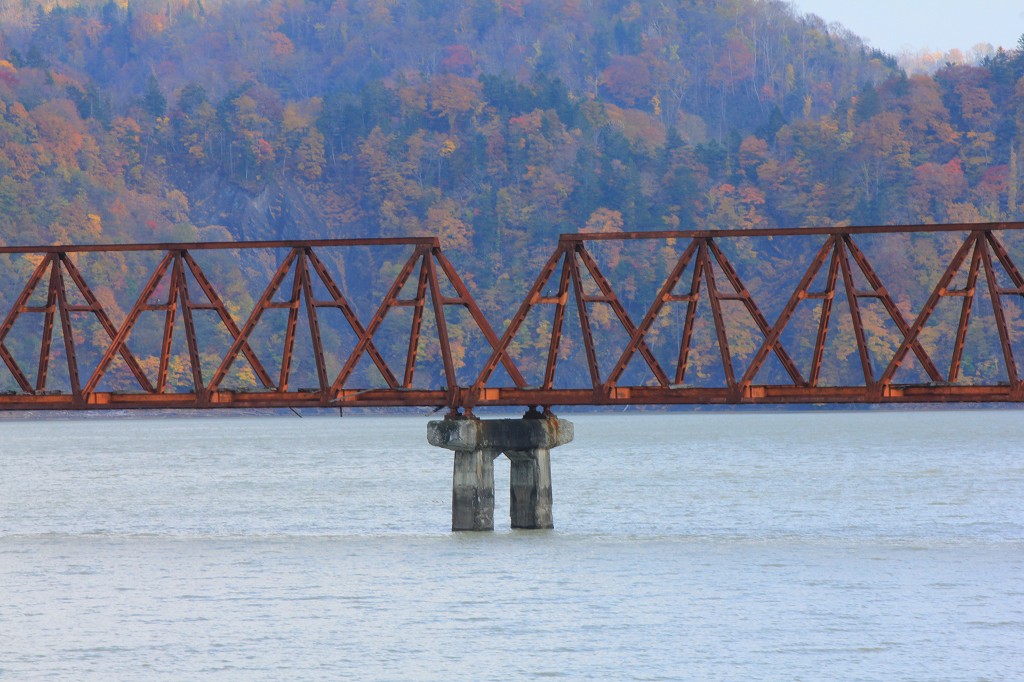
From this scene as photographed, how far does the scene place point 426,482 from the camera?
86.5 metres

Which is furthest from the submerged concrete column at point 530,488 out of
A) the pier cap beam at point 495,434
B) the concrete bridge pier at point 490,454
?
the pier cap beam at point 495,434

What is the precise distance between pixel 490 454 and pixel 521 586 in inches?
248

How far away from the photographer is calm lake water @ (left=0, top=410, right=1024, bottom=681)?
30.2 meters

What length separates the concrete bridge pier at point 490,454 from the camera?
43562 mm

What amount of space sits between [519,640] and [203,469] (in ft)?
253

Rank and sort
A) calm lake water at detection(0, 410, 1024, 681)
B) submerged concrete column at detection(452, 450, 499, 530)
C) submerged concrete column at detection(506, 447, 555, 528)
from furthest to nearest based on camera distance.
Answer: submerged concrete column at detection(506, 447, 555, 528)
submerged concrete column at detection(452, 450, 499, 530)
calm lake water at detection(0, 410, 1024, 681)

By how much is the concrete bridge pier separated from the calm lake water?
94 centimetres

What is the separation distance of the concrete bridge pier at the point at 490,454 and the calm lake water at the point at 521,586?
944 millimetres

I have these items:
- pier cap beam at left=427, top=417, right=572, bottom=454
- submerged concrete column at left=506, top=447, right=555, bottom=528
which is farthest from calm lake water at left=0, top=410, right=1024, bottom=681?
pier cap beam at left=427, top=417, right=572, bottom=454

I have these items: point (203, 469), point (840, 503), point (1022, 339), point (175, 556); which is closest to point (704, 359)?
point (1022, 339)

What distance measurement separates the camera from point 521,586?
126ft

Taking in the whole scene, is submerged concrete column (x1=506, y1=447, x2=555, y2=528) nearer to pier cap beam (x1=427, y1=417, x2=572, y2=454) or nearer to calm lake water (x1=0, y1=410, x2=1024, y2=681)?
pier cap beam (x1=427, y1=417, x2=572, y2=454)

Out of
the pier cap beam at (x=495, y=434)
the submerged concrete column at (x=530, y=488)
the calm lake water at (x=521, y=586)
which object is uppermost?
the pier cap beam at (x=495, y=434)

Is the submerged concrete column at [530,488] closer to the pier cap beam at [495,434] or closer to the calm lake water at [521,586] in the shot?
the pier cap beam at [495,434]
